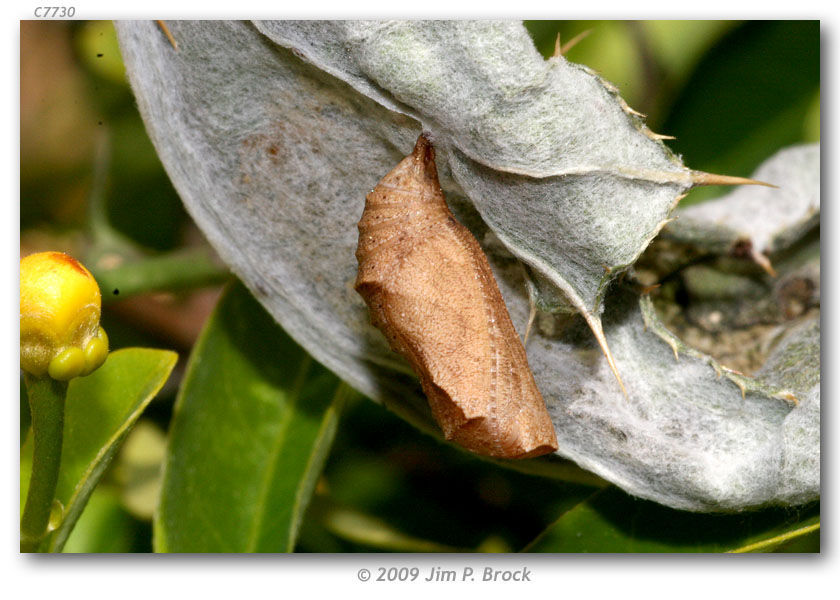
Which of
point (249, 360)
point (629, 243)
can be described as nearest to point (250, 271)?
point (249, 360)

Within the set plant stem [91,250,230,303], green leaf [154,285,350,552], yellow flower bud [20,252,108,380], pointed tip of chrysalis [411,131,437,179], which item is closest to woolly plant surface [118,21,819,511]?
pointed tip of chrysalis [411,131,437,179]

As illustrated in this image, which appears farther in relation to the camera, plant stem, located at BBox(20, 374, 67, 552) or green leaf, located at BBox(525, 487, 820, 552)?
green leaf, located at BBox(525, 487, 820, 552)

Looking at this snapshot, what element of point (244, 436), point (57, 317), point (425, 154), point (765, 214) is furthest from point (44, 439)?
point (765, 214)

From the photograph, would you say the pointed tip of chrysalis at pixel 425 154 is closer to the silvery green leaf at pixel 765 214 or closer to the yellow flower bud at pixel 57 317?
the yellow flower bud at pixel 57 317

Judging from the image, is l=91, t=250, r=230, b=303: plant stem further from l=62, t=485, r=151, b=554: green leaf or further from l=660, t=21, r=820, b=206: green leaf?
l=660, t=21, r=820, b=206: green leaf

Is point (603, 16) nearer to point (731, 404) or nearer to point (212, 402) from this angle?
point (731, 404)
